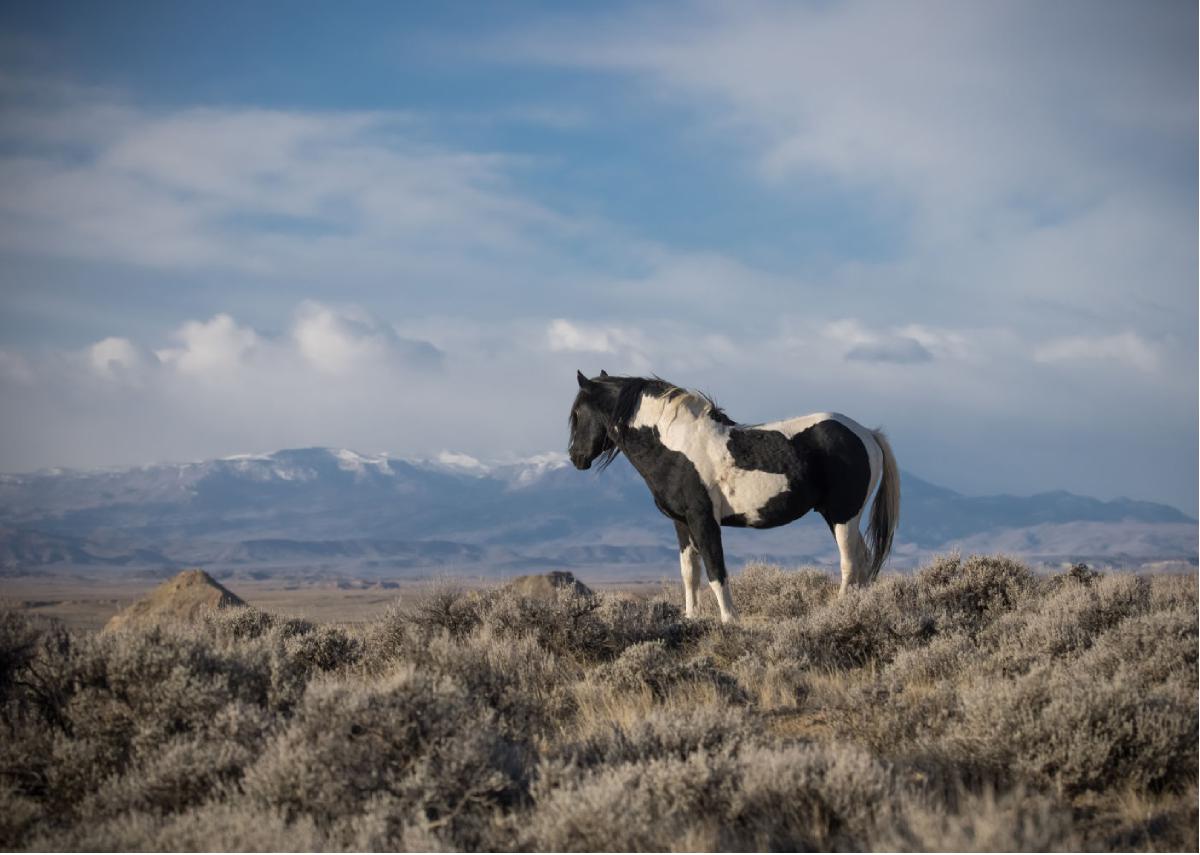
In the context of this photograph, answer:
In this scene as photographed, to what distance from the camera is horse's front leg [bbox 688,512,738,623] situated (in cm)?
1073

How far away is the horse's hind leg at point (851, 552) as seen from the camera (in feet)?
36.6

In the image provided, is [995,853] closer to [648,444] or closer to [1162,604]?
[1162,604]

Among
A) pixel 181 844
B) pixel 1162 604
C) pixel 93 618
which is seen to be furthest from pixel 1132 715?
pixel 93 618

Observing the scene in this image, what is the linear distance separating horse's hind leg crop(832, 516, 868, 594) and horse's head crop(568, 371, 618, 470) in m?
2.50

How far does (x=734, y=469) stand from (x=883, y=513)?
193cm

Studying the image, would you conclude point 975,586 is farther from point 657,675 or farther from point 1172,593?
point 657,675

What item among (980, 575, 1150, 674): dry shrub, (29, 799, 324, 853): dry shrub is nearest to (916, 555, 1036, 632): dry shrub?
(980, 575, 1150, 674): dry shrub

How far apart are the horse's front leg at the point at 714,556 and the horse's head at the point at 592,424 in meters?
1.32

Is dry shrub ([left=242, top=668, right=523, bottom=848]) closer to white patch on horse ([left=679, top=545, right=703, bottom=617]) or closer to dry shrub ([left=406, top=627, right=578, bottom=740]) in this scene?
dry shrub ([left=406, top=627, right=578, bottom=740])

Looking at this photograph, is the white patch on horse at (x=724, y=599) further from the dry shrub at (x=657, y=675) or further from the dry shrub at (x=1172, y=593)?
the dry shrub at (x=1172, y=593)

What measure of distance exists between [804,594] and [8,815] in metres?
8.95

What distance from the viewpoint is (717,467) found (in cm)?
1096

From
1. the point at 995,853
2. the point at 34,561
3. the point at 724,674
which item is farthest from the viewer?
the point at 34,561

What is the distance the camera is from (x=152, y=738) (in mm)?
6387
